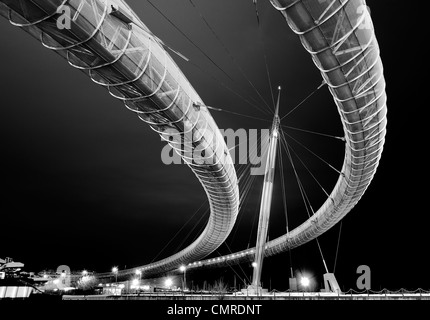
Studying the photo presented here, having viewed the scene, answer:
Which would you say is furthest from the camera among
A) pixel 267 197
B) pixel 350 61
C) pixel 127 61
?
pixel 267 197

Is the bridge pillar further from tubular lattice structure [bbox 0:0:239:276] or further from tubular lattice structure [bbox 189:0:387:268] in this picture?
tubular lattice structure [bbox 189:0:387:268]

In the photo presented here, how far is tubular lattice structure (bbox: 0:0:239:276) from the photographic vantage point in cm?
1462

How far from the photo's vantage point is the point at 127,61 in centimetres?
1716

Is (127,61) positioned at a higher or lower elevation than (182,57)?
higher

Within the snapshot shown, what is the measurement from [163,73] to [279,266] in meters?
→ 84.4

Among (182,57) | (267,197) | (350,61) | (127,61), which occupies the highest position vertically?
(350,61)

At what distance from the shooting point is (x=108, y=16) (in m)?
15.6

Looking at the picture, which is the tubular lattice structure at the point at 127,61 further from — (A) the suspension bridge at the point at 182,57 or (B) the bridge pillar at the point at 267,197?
(B) the bridge pillar at the point at 267,197

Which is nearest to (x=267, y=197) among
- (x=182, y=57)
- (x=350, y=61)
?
(x=350, y=61)

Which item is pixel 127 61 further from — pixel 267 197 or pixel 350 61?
pixel 267 197

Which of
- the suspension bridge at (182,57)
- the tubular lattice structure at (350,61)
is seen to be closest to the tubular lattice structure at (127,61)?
the suspension bridge at (182,57)

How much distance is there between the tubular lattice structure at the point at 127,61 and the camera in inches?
575

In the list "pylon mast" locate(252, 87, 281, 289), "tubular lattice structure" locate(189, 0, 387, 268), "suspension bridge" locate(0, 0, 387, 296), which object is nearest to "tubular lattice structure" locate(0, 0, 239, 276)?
"suspension bridge" locate(0, 0, 387, 296)
